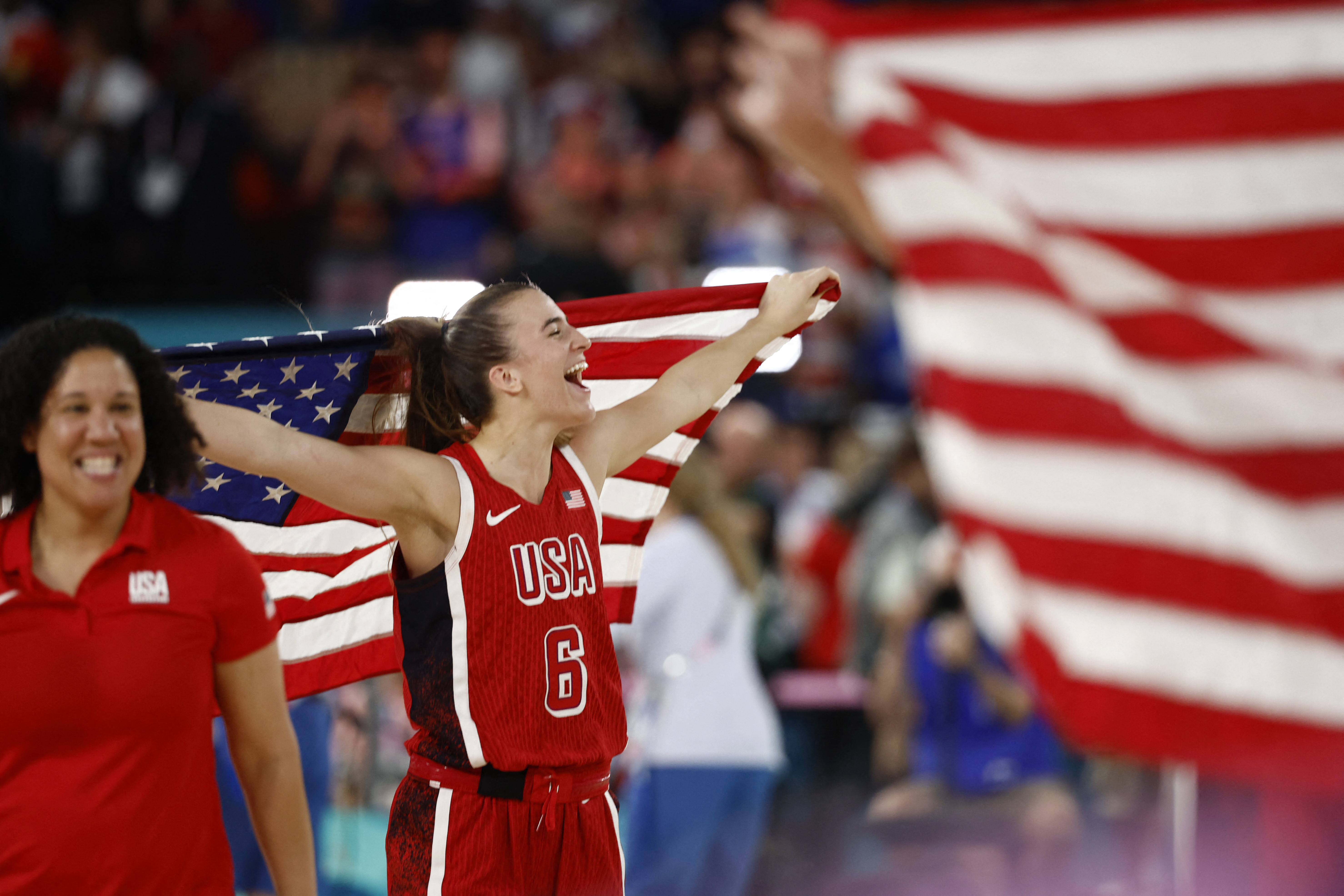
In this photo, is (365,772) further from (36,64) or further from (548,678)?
(36,64)

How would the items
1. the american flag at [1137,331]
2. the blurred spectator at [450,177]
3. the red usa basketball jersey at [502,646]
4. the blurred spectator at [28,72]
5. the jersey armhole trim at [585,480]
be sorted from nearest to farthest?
the american flag at [1137,331], the red usa basketball jersey at [502,646], the jersey armhole trim at [585,480], the blurred spectator at [450,177], the blurred spectator at [28,72]

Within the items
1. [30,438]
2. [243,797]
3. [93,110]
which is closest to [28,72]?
[93,110]

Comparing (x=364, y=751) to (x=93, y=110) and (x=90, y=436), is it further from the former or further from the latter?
(x=93, y=110)

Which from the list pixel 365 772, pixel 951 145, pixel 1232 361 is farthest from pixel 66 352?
pixel 365 772

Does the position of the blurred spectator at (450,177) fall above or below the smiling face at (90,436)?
above

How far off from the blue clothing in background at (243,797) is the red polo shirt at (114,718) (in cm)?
228

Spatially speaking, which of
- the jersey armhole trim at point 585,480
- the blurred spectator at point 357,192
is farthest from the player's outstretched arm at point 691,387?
the blurred spectator at point 357,192

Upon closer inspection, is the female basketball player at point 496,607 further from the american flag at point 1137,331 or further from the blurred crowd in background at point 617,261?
the blurred crowd in background at point 617,261

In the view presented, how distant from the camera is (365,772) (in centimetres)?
586

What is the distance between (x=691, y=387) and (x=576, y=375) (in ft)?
1.35

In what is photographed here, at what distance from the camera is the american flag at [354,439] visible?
11.9 ft

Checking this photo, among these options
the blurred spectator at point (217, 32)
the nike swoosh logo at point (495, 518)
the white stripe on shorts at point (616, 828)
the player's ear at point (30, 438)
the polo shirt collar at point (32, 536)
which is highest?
the blurred spectator at point (217, 32)

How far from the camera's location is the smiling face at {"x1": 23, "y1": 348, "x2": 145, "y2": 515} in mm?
2893

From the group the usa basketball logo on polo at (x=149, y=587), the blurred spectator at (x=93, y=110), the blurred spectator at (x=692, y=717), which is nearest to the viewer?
the usa basketball logo on polo at (x=149, y=587)
